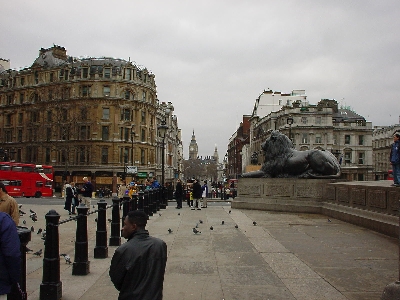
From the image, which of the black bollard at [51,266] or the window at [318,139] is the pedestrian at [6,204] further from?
the window at [318,139]

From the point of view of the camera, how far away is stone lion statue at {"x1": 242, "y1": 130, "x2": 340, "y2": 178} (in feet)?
55.5

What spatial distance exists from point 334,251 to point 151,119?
5996cm

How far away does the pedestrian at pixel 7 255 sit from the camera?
3.70 meters

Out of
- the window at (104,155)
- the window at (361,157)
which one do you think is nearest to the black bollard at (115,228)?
the window at (104,155)

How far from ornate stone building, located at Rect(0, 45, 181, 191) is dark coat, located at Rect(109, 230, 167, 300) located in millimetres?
54237

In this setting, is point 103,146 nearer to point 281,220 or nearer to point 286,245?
point 281,220

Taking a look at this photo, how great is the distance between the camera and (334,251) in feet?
28.3

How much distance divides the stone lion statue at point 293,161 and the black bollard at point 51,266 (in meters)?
12.8

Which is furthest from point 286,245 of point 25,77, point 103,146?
point 25,77

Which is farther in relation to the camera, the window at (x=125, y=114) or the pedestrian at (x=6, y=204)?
the window at (x=125, y=114)

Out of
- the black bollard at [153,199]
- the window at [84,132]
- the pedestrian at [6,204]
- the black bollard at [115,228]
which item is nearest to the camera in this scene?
the pedestrian at [6,204]

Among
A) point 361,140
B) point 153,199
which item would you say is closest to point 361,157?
point 361,140

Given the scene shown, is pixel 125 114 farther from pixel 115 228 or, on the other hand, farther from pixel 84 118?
pixel 115 228

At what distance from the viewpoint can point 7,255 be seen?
3689 millimetres
